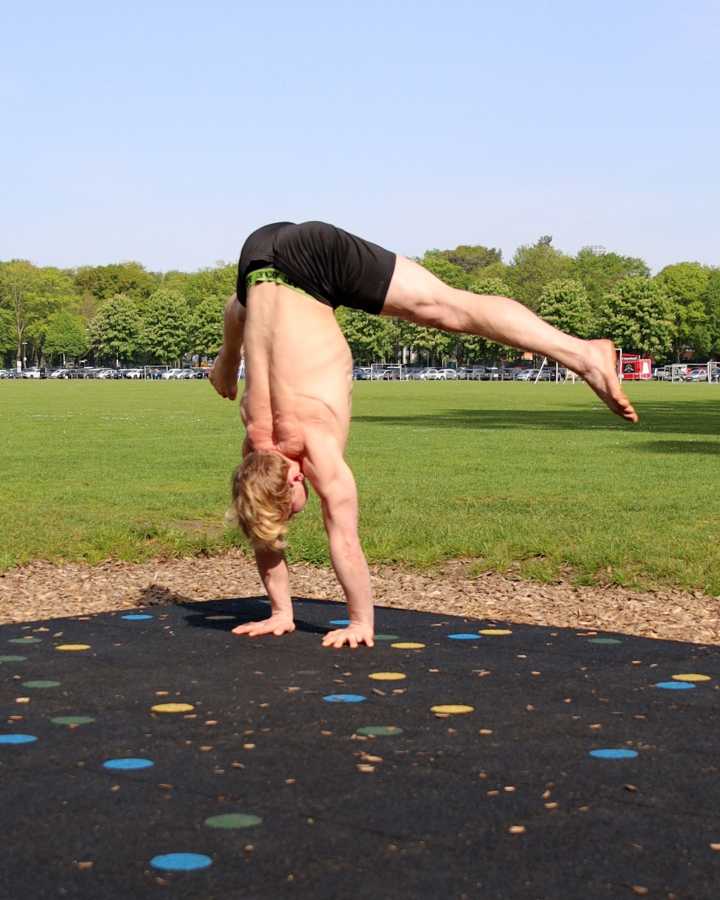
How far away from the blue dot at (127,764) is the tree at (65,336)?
483ft

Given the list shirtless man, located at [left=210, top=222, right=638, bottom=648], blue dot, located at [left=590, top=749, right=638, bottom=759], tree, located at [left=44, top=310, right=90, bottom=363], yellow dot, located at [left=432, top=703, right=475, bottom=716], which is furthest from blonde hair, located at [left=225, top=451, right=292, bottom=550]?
tree, located at [left=44, top=310, right=90, bottom=363]

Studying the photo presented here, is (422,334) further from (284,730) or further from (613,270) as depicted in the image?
(284,730)

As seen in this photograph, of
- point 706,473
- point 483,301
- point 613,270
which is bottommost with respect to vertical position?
point 706,473

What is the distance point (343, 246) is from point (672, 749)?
3.27 m

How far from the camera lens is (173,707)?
564cm

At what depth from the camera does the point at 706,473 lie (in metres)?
19.0

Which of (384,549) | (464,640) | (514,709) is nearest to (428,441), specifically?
(384,549)

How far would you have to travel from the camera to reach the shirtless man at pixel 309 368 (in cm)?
696

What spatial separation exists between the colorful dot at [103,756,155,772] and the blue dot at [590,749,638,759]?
1.56 meters

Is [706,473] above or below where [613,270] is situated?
below

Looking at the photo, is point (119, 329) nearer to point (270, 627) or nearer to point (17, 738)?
point (270, 627)

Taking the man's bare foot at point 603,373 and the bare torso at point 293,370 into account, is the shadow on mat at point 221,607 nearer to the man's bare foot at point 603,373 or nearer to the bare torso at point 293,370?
the bare torso at point 293,370

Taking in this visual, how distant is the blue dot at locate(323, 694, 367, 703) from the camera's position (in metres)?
5.75

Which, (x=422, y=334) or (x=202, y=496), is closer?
(x=202, y=496)
